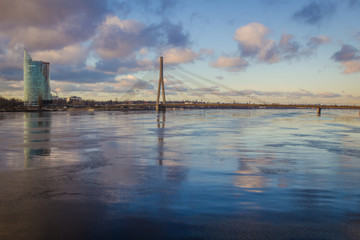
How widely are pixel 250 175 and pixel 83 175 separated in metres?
6.90

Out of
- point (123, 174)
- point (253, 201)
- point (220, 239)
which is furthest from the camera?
point (123, 174)

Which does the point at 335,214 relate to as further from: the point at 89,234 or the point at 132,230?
the point at 89,234

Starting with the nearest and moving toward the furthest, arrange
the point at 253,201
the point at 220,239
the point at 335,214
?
the point at 220,239, the point at 335,214, the point at 253,201

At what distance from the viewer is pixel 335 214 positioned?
807 centimetres

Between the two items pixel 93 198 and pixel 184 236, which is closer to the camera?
pixel 184 236

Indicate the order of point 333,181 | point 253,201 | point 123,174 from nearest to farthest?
point 253,201 → point 333,181 → point 123,174

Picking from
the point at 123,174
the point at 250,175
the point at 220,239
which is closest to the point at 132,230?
the point at 220,239

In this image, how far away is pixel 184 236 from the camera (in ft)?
22.1

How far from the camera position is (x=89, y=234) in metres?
6.80

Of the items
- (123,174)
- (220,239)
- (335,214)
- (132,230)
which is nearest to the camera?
(220,239)

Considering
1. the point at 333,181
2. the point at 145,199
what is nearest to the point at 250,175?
the point at 333,181

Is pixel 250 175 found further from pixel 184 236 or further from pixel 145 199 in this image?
pixel 184 236

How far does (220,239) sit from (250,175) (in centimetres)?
651

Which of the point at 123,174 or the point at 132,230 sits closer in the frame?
the point at 132,230
